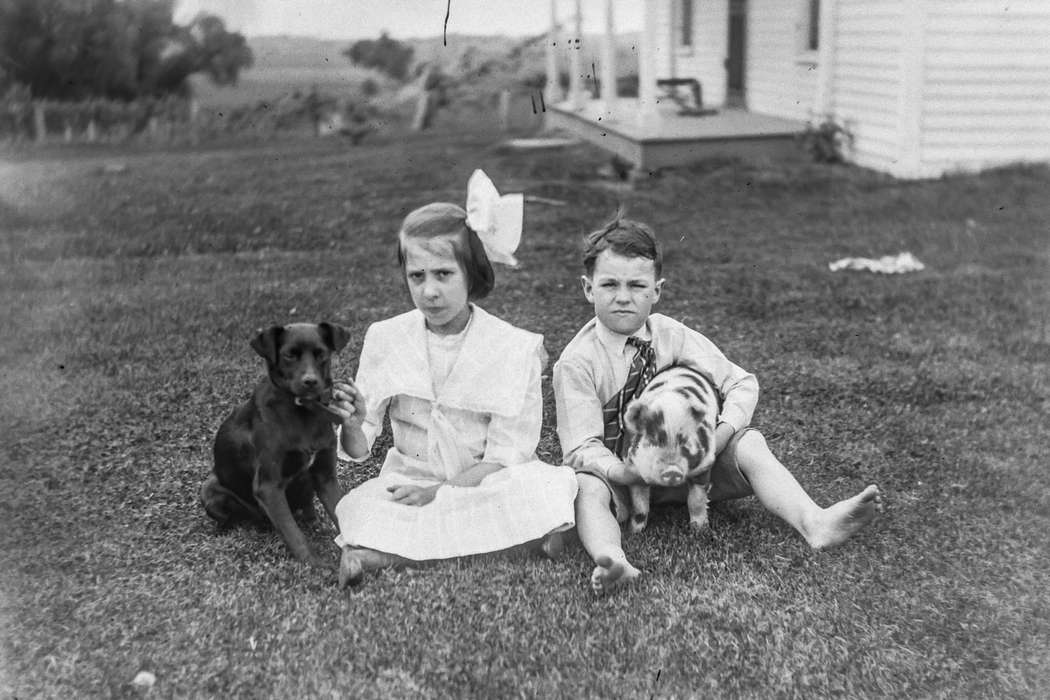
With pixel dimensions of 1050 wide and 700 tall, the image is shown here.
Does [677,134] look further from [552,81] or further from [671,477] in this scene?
[671,477]

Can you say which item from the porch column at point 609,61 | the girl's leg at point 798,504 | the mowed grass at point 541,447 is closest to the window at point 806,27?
the porch column at point 609,61

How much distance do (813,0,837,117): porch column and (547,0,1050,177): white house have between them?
12mm

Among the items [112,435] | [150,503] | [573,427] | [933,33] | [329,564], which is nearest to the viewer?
[329,564]

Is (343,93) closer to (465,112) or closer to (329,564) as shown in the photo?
(465,112)

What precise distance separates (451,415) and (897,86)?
8.21 meters

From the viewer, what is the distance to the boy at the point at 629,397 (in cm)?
324

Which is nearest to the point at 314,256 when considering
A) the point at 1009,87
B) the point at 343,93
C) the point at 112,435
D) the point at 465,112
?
the point at 343,93

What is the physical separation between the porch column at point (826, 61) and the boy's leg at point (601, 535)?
9.49 meters

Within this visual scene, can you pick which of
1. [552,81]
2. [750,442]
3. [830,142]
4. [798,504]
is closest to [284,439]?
[750,442]

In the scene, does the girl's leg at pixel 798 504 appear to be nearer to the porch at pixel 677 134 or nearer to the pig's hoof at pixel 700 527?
the pig's hoof at pixel 700 527

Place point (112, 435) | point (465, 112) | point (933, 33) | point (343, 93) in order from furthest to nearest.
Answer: point (933, 33) < point (465, 112) < point (343, 93) < point (112, 435)

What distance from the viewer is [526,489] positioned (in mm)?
3234

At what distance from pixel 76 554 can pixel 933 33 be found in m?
9.11

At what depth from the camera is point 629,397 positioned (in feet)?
11.6
